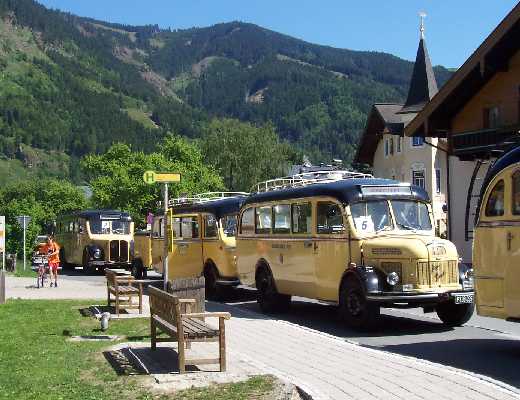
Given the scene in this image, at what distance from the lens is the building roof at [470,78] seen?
27734 mm

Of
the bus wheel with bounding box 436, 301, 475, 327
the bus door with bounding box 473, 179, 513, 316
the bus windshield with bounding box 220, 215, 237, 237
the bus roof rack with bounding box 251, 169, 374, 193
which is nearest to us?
the bus door with bounding box 473, 179, 513, 316

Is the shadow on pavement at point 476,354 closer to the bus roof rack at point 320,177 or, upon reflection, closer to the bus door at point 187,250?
the bus roof rack at point 320,177

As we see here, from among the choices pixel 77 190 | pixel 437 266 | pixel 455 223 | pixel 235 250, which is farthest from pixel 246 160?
pixel 437 266

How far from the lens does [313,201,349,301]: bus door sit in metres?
14.6

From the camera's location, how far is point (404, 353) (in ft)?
37.8

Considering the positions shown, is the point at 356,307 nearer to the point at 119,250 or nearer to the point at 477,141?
the point at 477,141

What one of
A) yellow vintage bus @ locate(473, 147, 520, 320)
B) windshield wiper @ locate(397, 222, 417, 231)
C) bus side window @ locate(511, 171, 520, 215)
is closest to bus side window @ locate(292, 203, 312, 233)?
windshield wiper @ locate(397, 222, 417, 231)

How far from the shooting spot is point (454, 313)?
14.4m

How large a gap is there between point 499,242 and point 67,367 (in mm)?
5770

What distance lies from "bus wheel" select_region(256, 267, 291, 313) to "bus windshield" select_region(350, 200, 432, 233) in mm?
3258

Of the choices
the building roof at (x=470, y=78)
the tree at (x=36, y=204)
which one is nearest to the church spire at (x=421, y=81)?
the building roof at (x=470, y=78)

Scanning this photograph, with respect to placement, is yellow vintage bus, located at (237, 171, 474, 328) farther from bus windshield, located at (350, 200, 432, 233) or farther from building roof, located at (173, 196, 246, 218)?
building roof, located at (173, 196, 246, 218)

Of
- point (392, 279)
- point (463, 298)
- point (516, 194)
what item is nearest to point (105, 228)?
point (392, 279)

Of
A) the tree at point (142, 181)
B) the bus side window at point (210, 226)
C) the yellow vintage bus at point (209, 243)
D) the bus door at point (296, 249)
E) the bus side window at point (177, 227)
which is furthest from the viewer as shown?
the tree at point (142, 181)
